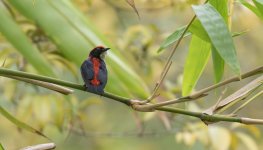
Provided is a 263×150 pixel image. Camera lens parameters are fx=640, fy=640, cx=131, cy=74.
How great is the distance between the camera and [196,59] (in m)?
0.91

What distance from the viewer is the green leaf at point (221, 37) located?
2.35 ft

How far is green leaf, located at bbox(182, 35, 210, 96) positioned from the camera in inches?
35.9

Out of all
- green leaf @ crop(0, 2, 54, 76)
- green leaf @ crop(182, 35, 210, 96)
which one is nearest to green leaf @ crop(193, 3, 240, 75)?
green leaf @ crop(182, 35, 210, 96)

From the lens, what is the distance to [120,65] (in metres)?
1.09

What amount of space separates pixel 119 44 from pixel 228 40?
1.61 meters

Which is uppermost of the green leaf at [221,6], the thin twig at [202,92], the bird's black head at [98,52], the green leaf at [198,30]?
the green leaf at [221,6]

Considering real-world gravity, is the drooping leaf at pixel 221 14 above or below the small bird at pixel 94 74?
above

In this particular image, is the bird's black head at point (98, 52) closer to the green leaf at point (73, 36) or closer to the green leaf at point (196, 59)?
the green leaf at point (73, 36)

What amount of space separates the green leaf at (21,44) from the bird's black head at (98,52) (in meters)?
0.09

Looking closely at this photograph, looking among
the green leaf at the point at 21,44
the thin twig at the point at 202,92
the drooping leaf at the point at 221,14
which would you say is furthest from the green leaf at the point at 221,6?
the green leaf at the point at 21,44

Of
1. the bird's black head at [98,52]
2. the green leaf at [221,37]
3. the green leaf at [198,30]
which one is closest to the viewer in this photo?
the green leaf at [221,37]

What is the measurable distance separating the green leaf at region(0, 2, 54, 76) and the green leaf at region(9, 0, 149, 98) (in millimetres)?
30

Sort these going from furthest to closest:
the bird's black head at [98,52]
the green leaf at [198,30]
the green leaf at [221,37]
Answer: the bird's black head at [98,52]
the green leaf at [198,30]
the green leaf at [221,37]

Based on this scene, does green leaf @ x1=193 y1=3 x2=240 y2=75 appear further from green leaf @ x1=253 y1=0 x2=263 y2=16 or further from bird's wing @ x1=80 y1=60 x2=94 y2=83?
bird's wing @ x1=80 y1=60 x2=94 y2=83
